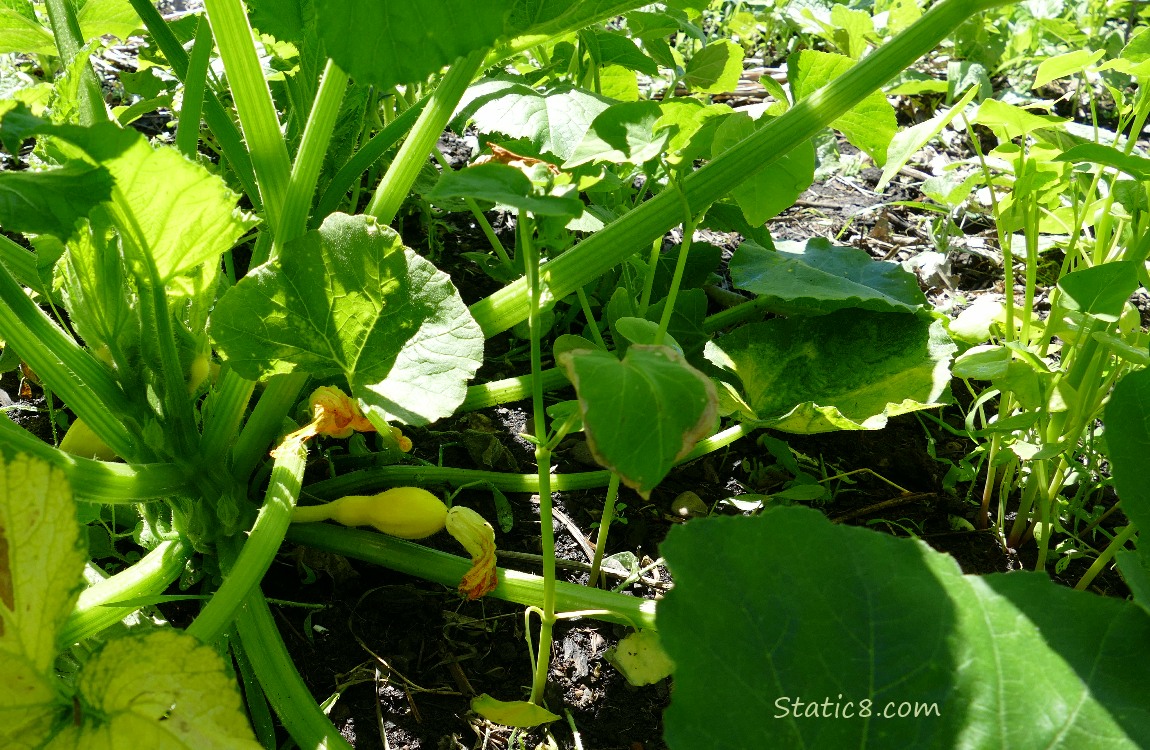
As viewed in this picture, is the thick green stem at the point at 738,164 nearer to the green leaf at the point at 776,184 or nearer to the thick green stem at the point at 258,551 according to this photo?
the green leaf at the point at 776,184

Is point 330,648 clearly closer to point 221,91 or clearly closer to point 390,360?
point 390,360

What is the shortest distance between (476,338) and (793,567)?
0.53m

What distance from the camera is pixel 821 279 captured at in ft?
5.52

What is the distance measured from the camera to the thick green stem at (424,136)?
52.4 inches

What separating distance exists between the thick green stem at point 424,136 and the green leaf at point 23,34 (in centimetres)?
71

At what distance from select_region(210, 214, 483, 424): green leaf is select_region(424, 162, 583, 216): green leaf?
0.31m

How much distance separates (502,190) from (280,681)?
690mm

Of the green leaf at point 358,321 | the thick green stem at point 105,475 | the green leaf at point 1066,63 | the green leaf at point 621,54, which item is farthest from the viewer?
the green leaf at point 621,54

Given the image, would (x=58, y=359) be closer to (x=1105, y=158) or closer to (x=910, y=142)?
(x=910, y=142)

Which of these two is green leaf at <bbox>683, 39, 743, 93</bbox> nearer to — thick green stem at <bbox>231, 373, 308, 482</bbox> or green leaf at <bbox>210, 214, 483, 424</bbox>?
green leaf at <bbox>210, 214, 483, 424</bbox>

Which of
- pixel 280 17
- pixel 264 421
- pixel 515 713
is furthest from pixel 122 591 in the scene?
pixel 280 17

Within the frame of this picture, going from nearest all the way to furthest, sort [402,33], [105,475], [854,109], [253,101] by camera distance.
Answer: [402,33]
[105,475]
[253,101]
[854,109]

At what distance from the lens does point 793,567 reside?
0.92 m

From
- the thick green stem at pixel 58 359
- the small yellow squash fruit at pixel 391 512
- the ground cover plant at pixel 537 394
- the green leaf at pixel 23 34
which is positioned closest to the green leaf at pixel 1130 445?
the ground cover plant at pixel 537 394
